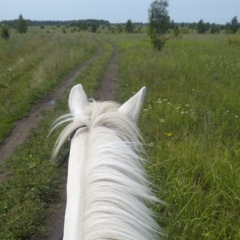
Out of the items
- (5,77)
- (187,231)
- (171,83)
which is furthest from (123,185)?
(5,77)

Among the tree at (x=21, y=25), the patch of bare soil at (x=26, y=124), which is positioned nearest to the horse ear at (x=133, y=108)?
the patch of bare soil at (x=26, y=124)

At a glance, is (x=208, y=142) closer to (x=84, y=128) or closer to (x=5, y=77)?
(x=84, y=128)

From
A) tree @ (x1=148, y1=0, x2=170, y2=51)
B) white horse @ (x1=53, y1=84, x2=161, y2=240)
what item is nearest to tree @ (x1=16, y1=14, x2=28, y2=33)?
tree @ (x1=148, y1=0, x2=170, y2=51)

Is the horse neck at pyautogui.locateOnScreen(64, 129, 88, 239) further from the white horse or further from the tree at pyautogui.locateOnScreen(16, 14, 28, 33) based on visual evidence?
the tree at pyautogui.locateOnScreen(16, 14, 28, 33)

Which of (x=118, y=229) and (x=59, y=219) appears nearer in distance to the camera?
(x=118, y=229)

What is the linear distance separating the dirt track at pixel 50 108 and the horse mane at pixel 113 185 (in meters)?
1.92

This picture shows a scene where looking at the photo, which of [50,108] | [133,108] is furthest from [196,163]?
[50,108]

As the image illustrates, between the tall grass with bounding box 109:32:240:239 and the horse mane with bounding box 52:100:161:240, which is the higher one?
the horse mane with bounding box 52:100:161:240

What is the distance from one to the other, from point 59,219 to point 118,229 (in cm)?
239

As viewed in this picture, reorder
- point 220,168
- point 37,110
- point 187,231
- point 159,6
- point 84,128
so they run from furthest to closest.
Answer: point 159,6
point 37,110
point 220,168
point 187,231
point 84,128

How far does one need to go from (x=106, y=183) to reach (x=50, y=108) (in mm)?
6006

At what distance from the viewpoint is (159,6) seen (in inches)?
656

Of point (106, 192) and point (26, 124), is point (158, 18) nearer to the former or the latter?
point (26, 124)

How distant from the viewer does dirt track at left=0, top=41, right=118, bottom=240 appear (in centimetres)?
298
